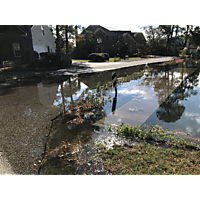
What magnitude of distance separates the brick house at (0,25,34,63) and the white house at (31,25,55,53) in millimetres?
3486

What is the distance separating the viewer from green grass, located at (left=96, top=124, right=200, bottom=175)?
316 cm

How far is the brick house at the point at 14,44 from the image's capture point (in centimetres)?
2108

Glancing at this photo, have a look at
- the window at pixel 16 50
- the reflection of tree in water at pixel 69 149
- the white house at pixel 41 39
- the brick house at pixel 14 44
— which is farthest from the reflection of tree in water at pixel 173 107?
the white house at pixel 41 39

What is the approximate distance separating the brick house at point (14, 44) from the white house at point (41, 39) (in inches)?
137

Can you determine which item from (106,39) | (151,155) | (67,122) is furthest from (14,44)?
(106,39)

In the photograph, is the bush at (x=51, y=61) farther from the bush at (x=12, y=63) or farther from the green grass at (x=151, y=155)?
the green grass at (x=151, y=155)

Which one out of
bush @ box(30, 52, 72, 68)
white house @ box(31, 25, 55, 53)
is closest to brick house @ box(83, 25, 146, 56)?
white house @ box(31, 25, 55, 53)

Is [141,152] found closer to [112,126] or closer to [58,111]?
[112,126]

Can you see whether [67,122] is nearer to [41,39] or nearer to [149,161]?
[149,161]
